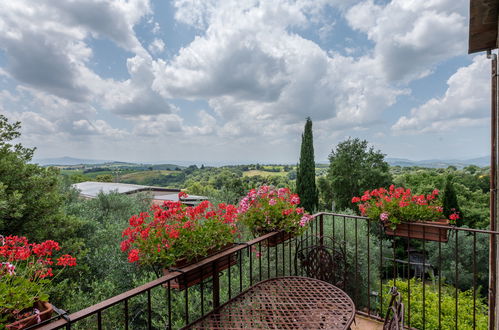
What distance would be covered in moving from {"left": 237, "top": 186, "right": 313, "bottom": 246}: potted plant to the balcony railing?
88 millimetres

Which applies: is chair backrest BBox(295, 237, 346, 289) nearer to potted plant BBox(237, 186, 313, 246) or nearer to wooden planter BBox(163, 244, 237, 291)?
potted plant BBox(237, 186, 313, 246)

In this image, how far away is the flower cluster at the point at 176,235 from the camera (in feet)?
4.66

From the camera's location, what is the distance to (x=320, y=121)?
13.6m

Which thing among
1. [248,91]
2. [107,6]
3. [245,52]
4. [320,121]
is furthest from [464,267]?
[107,6]

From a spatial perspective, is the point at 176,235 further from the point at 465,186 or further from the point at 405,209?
the point at 465,186

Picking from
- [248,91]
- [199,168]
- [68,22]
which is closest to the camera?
[68,22]

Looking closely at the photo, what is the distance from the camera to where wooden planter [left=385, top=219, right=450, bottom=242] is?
2206 millimetres

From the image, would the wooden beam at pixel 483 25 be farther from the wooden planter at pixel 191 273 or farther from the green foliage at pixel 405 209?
the wooden planter at pixel 191 273

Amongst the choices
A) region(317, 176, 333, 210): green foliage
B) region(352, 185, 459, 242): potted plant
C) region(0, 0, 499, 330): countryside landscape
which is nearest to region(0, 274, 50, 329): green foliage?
region(0, 0, 499, 330): countryside landscape

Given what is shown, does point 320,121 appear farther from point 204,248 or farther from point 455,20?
point 204,248

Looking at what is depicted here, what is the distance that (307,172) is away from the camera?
12766 mm

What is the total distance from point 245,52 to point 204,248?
23.4ft

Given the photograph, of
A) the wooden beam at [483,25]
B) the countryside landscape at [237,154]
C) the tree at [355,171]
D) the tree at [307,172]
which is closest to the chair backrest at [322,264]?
the countryside landscape at [237,154]

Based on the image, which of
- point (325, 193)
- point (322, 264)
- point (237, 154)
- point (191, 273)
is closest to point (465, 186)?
point (325, 193)
